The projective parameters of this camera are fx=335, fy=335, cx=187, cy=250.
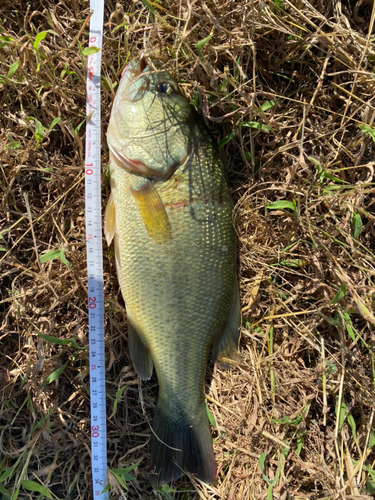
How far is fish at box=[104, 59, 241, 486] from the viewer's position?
171cm

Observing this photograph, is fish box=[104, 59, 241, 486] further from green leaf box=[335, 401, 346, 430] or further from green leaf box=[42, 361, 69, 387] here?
green leaf box=[335, 401, 346, 430]

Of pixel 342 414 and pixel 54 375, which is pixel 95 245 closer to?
pixel 54 375

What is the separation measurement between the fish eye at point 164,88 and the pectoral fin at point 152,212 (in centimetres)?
48

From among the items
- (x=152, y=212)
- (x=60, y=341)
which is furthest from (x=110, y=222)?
(x=60, y=341)

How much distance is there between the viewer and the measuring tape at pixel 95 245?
6.26 ft

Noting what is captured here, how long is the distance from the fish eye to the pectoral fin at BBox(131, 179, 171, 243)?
1.58 feet

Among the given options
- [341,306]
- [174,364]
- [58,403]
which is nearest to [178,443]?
[174,364]

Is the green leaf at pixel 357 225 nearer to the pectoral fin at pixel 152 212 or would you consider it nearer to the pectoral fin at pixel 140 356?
the pectoral fin at pixel 152 212

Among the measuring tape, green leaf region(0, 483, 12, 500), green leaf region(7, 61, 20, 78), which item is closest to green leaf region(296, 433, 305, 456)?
the measuring tape

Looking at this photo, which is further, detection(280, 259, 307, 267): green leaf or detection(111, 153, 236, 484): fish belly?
detection(280, 259, 307, 267): green leaf

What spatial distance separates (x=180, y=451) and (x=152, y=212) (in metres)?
1.33


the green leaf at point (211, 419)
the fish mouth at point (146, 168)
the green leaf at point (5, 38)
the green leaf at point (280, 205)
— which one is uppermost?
the green leaf at point (5, 38)

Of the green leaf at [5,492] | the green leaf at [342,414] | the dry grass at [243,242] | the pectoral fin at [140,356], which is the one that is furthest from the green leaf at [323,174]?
the green leaf at [5,492]

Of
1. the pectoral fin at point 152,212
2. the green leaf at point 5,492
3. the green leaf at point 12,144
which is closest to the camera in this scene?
the pectoral fin at point 152,212
